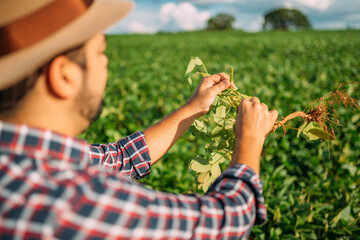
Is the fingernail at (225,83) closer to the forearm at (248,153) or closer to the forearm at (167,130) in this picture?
the forearm at (167,130)

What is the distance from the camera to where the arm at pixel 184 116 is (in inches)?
53.6

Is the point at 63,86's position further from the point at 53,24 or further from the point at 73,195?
the point at 73,195

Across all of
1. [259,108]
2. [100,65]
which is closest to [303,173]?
[259,108]

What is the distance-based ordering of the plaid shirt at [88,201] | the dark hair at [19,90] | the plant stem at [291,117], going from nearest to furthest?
the plaid shirt at [88,201]
the dark hair at [19,90]
the plant stem at [291,117]

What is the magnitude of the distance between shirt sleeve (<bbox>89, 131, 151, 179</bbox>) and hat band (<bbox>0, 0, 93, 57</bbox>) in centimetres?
70

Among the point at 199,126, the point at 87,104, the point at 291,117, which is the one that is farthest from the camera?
the point at 199,126

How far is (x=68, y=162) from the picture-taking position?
0.80m

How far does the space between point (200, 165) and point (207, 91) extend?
341 millimetres

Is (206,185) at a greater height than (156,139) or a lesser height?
A: lesser

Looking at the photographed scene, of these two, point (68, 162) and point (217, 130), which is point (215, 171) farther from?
point (68, 162)

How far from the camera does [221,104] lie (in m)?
1.48

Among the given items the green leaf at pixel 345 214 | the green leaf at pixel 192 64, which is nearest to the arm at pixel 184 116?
the green leaf at pixel 192 64

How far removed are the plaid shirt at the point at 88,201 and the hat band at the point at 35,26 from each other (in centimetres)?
20

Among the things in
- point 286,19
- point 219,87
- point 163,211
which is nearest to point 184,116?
point 219,87
